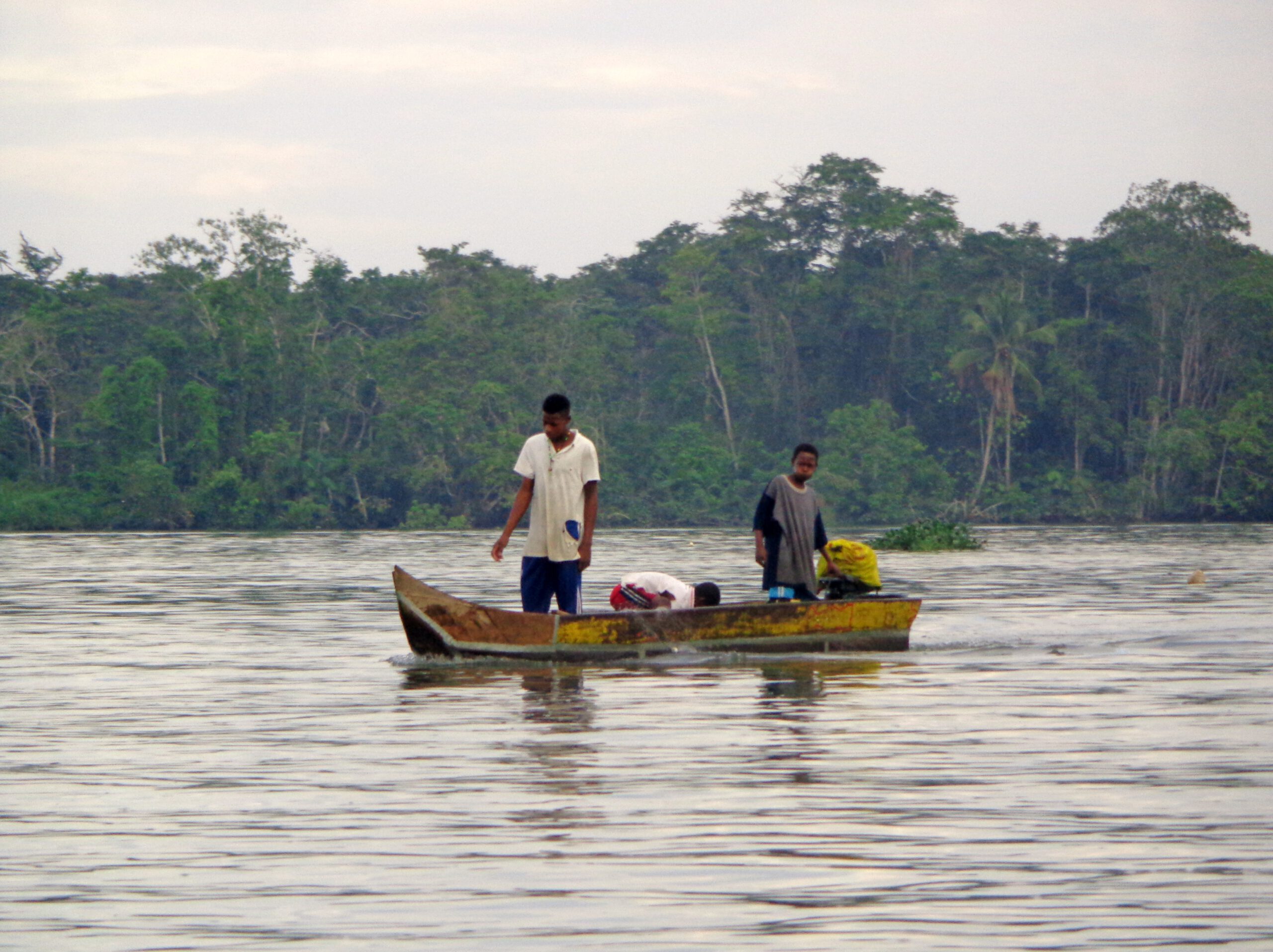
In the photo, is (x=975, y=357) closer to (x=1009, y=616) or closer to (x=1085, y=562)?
(x=1085, y=562)

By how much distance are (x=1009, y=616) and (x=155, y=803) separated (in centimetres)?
1188

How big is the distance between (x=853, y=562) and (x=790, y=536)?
3.10ft

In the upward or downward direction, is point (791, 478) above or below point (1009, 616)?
above

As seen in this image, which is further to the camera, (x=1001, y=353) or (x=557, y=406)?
(x=1001, y=353)

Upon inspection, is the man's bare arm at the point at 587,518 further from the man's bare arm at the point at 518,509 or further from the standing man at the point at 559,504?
the man's bare arm at the point at 518,509

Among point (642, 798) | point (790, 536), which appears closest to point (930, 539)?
point (790, 536)

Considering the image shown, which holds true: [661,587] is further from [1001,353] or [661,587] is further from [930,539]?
[1001,353]

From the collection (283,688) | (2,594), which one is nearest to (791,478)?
(283,688)

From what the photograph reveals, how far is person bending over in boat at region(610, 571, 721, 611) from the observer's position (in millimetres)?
12188

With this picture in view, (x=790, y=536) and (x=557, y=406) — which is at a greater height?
(x=557, y=406)

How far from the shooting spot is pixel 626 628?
11.7 meters

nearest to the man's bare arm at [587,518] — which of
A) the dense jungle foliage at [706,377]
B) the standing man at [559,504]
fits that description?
the standing man at [559,504]

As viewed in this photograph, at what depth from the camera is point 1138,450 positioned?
63562 millimetres

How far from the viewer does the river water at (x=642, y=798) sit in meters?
4.68
